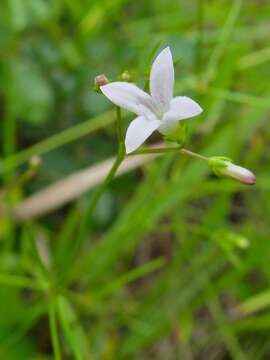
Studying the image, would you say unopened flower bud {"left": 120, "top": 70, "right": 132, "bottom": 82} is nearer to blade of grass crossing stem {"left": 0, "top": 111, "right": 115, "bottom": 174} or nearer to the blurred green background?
the blurred green background

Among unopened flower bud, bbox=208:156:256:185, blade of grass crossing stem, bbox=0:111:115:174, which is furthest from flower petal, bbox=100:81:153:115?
blade of grass crossing stem, bbox=0:111:115:174

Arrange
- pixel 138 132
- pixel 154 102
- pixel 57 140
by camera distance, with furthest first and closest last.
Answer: pixel 57 140 → pixel 154 102 → pixel 138 132

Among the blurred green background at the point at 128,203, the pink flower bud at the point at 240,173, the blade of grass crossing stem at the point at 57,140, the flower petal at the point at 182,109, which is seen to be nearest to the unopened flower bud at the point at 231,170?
the pink flower bud at the point at 240,173

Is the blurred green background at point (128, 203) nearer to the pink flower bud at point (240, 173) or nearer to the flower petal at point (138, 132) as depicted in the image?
the pink flower bud at point (240, 173)

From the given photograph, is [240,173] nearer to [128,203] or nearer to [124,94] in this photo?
[124,94]

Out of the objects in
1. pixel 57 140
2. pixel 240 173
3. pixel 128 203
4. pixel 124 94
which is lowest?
pixel 240 173

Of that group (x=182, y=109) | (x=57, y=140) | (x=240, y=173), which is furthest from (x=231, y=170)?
(x=57, y=140)

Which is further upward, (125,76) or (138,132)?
(125,76)
